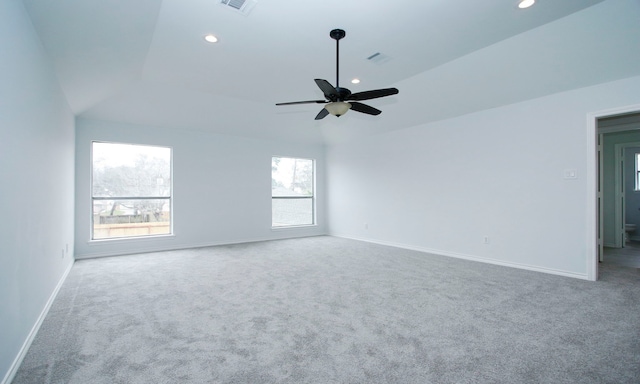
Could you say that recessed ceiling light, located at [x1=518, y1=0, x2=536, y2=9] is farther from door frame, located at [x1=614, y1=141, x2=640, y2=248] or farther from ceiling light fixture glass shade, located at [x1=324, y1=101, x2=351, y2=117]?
door frame, located at [x1=614, y1=141, x2=640, y2=248]

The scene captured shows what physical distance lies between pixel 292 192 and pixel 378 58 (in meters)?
4.54

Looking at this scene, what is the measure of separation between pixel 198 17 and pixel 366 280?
11.4 ft

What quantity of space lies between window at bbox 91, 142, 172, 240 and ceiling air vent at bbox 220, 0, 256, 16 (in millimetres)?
4019

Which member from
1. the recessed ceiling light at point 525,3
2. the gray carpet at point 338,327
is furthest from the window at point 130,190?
the recessed ceiling light at point 525,3

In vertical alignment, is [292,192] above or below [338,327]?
above

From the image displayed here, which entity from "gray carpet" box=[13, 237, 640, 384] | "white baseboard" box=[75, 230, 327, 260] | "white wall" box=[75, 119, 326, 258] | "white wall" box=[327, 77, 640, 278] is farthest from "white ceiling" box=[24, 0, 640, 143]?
"gray carpet" box=[13, 237, 640, 384]

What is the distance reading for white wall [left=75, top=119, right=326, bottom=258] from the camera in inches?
201

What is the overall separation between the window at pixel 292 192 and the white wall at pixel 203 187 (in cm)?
23

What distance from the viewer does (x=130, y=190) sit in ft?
18.3

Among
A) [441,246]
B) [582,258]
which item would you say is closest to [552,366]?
[582,258]

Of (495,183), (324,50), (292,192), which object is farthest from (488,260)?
(292,192)

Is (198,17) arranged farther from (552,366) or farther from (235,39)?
(552,366)

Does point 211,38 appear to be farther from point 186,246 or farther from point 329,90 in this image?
point 186,246

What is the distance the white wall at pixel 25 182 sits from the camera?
1790 mm
